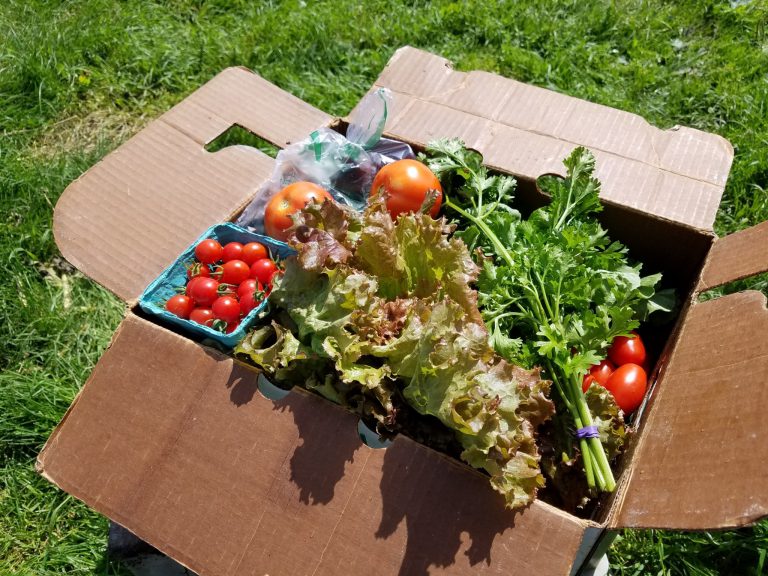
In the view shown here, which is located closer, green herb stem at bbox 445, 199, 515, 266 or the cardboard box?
the cardboard box

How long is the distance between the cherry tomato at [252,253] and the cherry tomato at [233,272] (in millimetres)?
36

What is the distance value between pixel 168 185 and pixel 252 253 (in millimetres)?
419

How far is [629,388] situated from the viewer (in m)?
2.17

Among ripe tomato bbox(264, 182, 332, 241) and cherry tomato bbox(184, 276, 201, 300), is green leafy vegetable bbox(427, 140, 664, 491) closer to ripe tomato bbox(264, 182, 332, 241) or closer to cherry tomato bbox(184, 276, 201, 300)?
ripe tomato bbox(264, 182, 332, 241)

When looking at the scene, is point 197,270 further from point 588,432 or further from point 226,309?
point 588,432

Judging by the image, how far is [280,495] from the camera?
176 centimetres

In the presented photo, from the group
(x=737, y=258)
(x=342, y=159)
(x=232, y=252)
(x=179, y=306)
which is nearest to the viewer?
(x=737, y=258)

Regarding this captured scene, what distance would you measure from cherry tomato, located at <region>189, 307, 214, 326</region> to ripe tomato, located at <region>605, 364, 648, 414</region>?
131 centimetres

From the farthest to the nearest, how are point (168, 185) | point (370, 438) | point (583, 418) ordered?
point (168, 185) → point (583, 418) → point (370, 438)

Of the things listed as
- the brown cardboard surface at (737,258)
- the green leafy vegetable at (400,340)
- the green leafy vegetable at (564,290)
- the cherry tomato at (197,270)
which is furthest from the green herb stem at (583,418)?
the cherry tomato at (197,270)

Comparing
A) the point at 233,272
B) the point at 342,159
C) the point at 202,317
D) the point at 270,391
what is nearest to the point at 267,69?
the point at 342,159

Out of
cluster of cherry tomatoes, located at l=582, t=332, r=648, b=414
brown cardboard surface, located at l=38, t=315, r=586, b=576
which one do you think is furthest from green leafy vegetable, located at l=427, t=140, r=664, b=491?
brown cardboard surface, located at l=38, t=315, r=586, b=576

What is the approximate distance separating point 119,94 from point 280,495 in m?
3.04

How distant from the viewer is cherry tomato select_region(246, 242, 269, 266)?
7.53 ft
